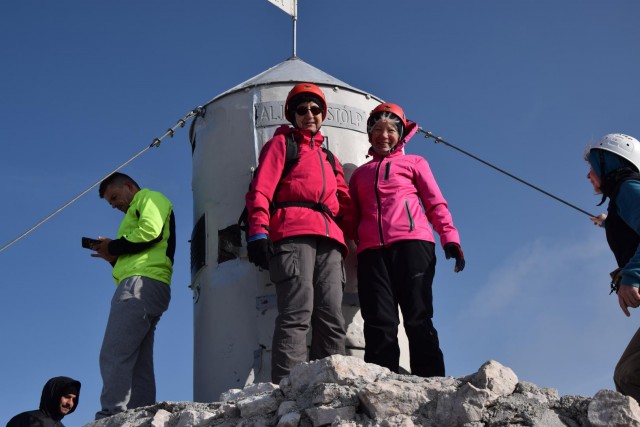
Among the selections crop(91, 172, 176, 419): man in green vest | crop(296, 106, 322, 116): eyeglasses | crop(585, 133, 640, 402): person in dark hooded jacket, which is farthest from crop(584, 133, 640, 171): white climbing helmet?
crop(91, 172, 176, 419): man in green vest

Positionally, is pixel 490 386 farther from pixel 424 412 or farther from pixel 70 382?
pixel 70 382

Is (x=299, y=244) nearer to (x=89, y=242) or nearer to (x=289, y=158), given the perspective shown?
(x=289, y=158)

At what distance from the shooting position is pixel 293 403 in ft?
14.6

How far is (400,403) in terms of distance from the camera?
4.21 m

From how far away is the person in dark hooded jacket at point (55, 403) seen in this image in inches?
217

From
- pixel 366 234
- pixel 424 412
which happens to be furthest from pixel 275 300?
pixel 424 412

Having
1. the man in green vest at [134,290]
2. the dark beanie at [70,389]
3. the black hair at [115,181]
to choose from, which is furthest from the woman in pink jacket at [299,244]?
the dark beanie at [70,389]

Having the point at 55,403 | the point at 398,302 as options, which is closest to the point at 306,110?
the point at 398,302

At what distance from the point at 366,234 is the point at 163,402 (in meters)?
1.70

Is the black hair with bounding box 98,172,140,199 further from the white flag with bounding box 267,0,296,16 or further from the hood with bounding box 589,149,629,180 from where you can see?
the hood with bounding box 589,149,629,180

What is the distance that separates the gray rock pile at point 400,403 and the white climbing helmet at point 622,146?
158 cm

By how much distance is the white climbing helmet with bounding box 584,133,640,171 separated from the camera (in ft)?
16.6

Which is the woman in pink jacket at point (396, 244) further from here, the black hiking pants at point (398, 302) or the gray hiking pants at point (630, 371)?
the gray hiking pants at point (630, 371)

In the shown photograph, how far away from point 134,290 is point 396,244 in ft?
5.92
